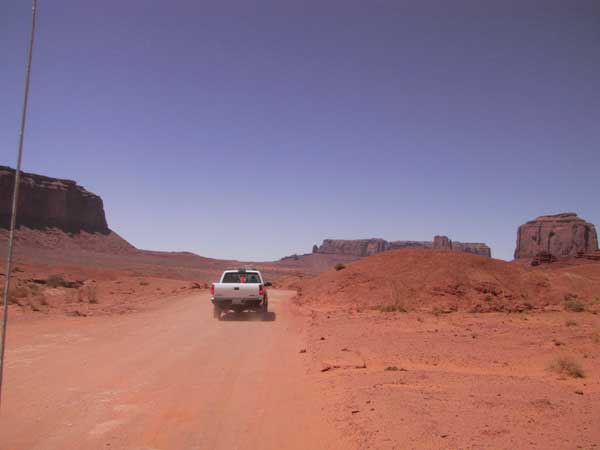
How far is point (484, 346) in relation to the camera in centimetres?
1279

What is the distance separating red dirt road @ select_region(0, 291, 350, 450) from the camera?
539cm

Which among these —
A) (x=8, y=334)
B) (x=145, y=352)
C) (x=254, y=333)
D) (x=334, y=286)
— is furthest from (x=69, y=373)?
(x=334, y=286)

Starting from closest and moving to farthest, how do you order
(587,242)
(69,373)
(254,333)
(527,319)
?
(69,373) < (254,333) < (527,319) < (587,242)

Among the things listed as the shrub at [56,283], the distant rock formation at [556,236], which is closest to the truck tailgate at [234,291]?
the shrub at [56,283]

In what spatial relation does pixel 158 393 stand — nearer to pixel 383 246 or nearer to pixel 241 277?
pixel 241 277

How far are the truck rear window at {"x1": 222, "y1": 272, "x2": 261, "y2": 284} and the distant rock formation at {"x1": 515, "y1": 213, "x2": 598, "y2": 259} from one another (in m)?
115

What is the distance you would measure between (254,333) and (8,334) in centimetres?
645

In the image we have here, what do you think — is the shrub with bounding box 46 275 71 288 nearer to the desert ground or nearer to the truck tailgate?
the desert ground

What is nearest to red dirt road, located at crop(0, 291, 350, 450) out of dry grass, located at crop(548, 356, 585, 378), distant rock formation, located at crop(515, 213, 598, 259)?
dry grass, located at crop(548, 356, 585, 378)

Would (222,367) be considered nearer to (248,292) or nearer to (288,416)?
(288,416)

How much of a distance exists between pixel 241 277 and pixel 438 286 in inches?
448

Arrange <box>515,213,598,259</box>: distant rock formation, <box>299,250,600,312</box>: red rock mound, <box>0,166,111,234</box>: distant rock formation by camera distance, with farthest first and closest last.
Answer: <box>515,213,598,259</box>: distant rock formation
<box>0,166,111,234</box>: distant rock formation
<box>299,250,600,312</box>: red rock mound

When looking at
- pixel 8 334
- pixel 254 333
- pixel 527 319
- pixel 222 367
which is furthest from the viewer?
pixel 527 319

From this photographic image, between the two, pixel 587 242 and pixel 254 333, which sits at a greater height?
pixel 587 242
